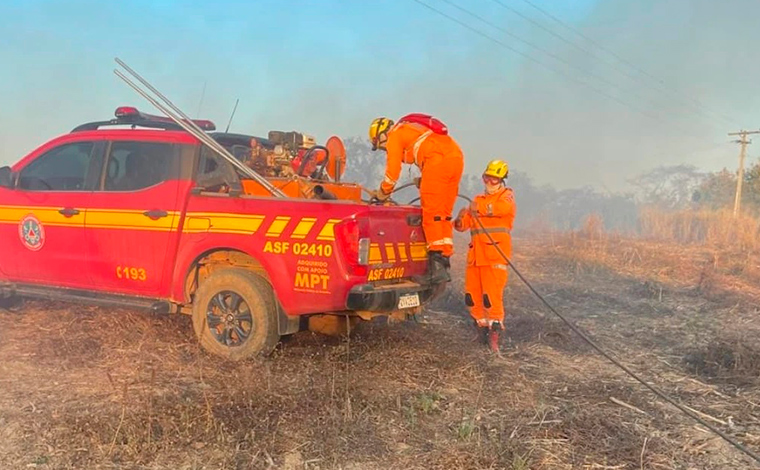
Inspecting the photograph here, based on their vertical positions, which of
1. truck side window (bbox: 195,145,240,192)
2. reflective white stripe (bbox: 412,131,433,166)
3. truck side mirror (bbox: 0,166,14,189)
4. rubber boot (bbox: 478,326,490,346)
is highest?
reflective white stripe (bbox: 412,131,433,166)

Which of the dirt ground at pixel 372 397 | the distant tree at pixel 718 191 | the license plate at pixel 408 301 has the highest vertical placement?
the distant tree at pixel 718 191

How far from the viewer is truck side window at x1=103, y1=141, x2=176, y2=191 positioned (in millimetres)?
5160

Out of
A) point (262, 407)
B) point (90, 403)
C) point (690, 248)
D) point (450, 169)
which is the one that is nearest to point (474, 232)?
point (450, 169)

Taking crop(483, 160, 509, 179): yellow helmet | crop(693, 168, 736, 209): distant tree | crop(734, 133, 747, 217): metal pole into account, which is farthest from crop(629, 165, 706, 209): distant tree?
crop(483, 160, 509, 179): yellow helmet

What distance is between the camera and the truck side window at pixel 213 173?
5.06 m

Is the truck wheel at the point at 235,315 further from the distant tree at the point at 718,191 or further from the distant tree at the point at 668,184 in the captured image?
the distant tree at the point at 668,184

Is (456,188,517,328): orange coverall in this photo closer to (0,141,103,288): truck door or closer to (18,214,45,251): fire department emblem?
(0,141,103,288): truck door

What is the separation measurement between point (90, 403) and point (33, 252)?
2.44m

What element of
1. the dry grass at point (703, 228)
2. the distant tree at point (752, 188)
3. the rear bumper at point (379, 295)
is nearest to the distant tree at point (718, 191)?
the distant tree at point (752, 188)

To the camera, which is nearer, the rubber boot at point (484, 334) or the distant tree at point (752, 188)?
the rubber boot at point (484, 334)

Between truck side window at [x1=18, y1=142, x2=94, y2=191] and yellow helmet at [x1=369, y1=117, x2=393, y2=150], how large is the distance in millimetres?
2595

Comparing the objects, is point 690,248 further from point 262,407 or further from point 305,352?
point 262,407

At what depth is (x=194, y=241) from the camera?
4902 mm

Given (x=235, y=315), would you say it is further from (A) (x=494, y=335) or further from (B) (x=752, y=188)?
(B) (x=752, y=188)
